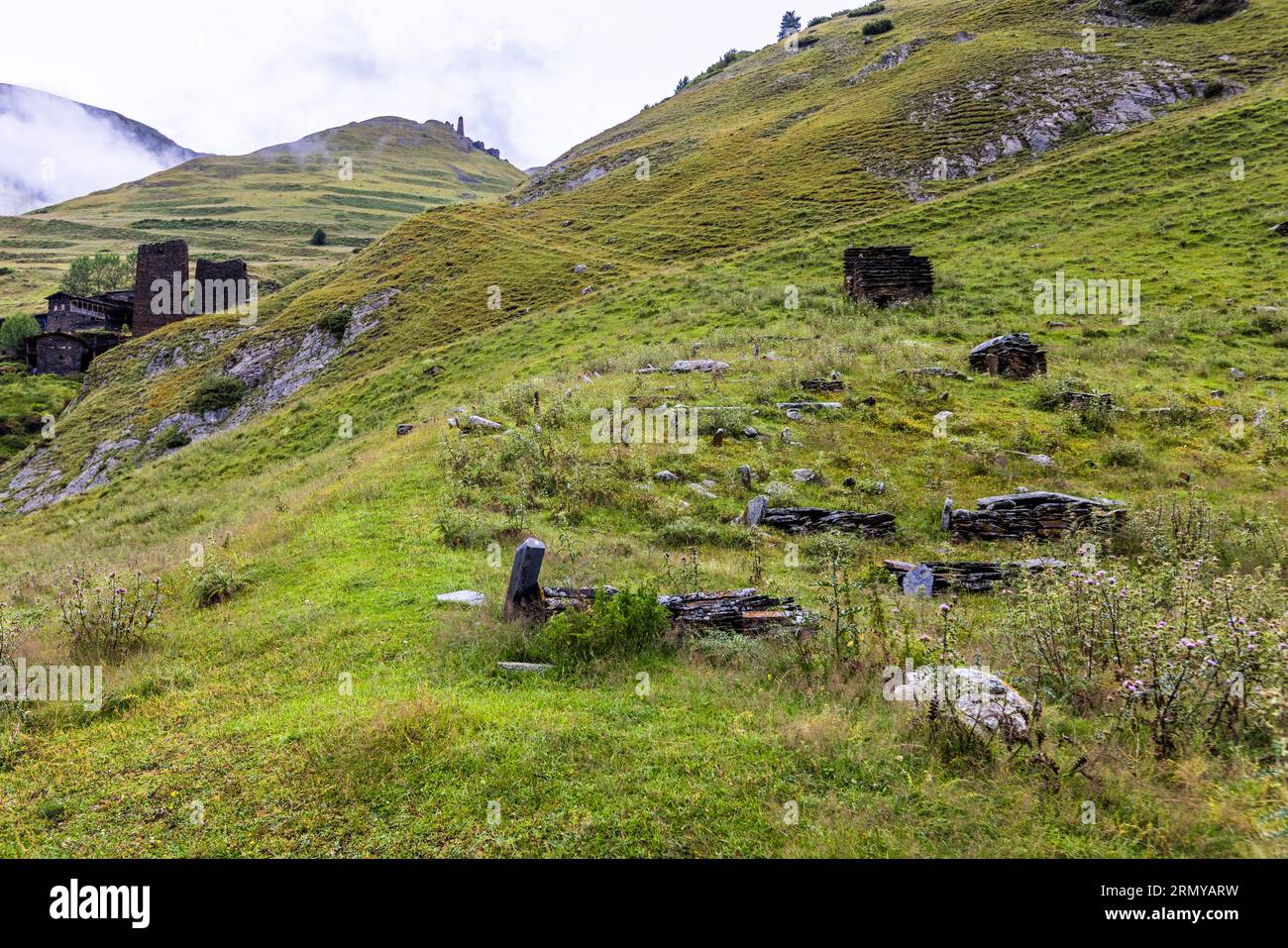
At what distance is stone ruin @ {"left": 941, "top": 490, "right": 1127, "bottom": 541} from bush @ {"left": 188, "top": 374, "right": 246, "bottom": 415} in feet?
137

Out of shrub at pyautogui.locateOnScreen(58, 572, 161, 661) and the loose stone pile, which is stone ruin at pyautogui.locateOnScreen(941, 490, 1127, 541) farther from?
shrub at pyautogui.locateOnScreen(58, 572, 161, 661)

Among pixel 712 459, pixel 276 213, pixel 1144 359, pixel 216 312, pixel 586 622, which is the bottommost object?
pixel 586 622

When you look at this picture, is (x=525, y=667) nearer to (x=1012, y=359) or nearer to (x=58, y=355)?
(x=1012, y=359)

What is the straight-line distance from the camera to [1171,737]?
15.5ft

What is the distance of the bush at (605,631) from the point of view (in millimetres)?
7566

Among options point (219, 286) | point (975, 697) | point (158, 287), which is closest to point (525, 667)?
point (975, 697)

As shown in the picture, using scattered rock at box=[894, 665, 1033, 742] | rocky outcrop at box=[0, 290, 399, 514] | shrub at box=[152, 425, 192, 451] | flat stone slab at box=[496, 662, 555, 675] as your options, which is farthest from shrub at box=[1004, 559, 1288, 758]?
shrub at box=[152, 425, 192, 451]

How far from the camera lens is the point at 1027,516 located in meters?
11.8

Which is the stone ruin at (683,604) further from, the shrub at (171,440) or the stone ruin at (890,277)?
the shrub at (171,440)

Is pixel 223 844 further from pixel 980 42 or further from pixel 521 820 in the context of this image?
pixel 980 42

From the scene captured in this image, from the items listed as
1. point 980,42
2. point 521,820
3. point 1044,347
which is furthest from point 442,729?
point 980,42

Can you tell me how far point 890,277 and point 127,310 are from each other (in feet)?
310

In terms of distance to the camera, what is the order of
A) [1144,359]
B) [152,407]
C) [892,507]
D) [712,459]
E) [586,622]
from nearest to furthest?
[586,622] → [892,507] → [712,459] → [1144,359] → [152,407]

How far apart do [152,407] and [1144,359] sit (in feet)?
170
